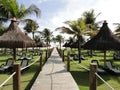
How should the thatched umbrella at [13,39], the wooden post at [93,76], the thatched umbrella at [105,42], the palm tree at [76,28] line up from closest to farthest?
the wooden post at [93,76] → the thatched umbrella at [105,42] → the thatched umbrella at [13,39] → the palm tree at [76,28]

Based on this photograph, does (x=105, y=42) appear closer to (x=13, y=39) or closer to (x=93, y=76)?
(x=13, y=39)

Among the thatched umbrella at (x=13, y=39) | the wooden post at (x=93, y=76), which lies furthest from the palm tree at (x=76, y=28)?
the wooden post at (x=93, y=76)

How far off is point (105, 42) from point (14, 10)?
30.8ft

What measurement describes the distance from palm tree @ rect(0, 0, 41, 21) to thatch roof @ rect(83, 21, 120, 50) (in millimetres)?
8156

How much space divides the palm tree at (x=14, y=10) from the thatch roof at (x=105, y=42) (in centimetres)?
816

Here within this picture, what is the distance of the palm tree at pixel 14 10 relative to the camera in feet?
72.7

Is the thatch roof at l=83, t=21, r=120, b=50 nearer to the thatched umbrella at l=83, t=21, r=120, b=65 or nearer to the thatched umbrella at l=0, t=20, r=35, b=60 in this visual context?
the thatched umbrella at l=83, t=21, r=120, b=65

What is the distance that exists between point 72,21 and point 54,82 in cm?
1553

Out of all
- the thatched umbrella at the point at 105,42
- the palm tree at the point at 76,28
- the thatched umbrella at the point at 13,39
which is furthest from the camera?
the palm tree at the point at 76,28

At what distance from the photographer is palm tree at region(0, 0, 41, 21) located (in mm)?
22172

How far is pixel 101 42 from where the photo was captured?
16.8 metres

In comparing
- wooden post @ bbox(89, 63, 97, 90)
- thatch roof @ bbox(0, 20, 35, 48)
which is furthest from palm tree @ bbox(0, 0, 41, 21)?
wooden post @ bbox(89, 63, 97, 90)

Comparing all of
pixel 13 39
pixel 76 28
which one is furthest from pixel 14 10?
pixel 76 28

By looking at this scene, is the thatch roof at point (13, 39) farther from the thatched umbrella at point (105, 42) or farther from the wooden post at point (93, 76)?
the wooden post at point (93, 76)
